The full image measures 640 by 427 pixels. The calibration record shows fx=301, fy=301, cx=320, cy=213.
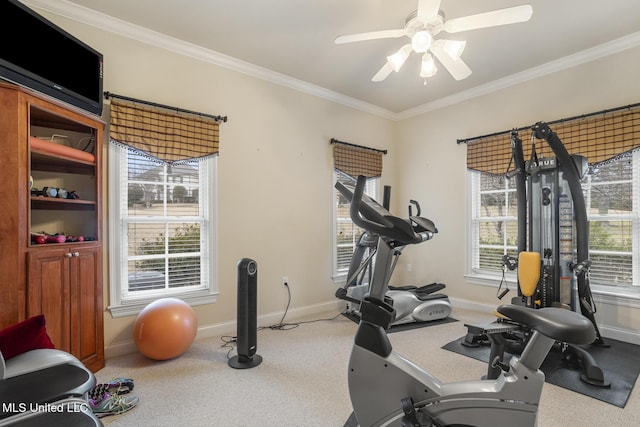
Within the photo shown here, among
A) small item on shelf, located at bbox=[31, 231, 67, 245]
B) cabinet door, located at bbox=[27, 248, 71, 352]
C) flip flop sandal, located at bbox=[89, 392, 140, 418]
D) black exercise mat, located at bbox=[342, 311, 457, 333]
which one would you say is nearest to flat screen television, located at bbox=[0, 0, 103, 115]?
small item on shelf, located at bbox=[31, 231, 67, 245]

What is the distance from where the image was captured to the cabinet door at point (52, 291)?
1934 millimetres

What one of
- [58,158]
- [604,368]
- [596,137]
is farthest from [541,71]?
[58,158]

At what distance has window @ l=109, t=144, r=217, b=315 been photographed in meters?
2.73

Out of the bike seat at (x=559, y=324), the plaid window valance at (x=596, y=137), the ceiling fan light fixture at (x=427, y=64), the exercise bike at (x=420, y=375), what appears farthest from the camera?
the plaid window valance at (x=596, y=137)

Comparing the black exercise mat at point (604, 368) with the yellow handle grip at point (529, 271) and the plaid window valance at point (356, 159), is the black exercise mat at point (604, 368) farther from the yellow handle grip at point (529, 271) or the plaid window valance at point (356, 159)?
the plaid window valance at point (356, 159)

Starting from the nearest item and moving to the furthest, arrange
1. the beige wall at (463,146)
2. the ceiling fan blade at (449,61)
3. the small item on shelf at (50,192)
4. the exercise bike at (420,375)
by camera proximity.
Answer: the exercise bike at (420,375) < the small item on shelf at (50,192) < the ceiling fan blade at (449,61) < the beige wall at (463,146)

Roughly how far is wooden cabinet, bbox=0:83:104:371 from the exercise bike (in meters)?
2.07

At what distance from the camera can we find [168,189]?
3.04m

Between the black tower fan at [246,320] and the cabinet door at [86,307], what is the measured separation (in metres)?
1.05

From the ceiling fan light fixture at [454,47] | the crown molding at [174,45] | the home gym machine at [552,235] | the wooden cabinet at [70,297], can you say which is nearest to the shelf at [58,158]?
the wooden cabinet at [70,297]

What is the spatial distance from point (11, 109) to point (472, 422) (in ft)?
9.87

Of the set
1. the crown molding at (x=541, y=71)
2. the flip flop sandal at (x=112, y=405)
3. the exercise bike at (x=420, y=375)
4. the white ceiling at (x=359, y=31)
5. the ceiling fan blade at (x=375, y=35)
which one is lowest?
the flip flop sandal at (x=112, y=405)

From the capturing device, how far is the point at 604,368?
244 cm

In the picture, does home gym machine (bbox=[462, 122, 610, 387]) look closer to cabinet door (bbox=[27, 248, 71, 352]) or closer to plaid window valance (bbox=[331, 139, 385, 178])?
plaid window valance (bbox=[331, 139, 385, 178])
